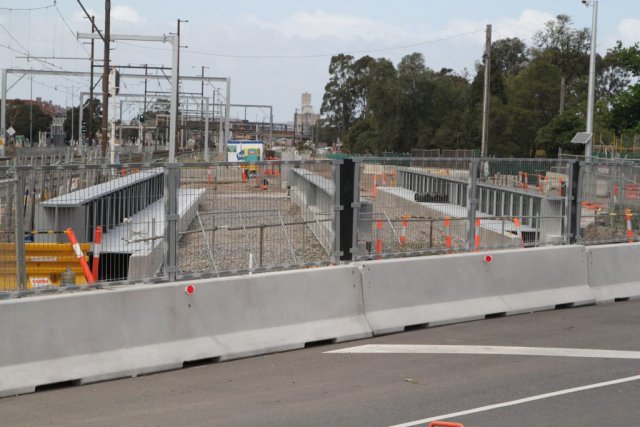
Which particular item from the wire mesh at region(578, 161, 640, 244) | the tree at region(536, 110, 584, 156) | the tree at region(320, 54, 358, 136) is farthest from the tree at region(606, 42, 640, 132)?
the tree at region(320, 54, 358, 136)

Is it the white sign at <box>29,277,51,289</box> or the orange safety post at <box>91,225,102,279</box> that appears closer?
the orange safety post at <box>91,225,102,279</box>

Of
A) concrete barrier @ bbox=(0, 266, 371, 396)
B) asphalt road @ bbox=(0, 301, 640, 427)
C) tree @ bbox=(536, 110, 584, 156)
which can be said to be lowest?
asphalt road @ bbox=(0, 301, 640, 427)

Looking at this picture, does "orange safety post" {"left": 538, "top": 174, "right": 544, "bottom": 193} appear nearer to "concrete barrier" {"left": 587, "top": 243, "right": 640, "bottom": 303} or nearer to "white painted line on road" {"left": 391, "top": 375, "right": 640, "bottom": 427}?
"concrete barrier" {"left": 587, "top": 243, "right": 640, "bottom": 303}

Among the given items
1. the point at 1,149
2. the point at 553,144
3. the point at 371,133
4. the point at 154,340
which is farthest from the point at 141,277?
the point at 371,133

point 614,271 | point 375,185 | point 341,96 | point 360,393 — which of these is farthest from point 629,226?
point 341,96

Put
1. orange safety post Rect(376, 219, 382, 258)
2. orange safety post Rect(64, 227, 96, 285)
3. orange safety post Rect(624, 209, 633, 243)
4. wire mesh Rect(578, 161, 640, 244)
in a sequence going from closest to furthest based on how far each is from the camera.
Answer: orange safety post Rect(64, 227, 96, 285) → orange safety post Rect(376, 219, 382, 258) → wire mesh Rect(578, 161, 640, 244) → orange safety post Rect(624, 209, 633, 243)

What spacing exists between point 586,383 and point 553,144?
6477cm

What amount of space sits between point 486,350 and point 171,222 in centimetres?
399

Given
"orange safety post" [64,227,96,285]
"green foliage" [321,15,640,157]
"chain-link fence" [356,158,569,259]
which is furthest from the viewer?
"green foliage" [321,15,640,157]

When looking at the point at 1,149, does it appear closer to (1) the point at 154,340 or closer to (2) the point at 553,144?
Result: (2) the point at 553,144

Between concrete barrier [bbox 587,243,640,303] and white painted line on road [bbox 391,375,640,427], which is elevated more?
concrete barrier [bbox 587,243,640,303]

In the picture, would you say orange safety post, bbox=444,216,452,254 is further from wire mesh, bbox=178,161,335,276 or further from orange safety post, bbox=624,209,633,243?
orange safety post, bbox=624,209,633,243

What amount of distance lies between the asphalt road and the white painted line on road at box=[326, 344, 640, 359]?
0.59 ft

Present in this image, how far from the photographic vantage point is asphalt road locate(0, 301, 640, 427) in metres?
7.79
